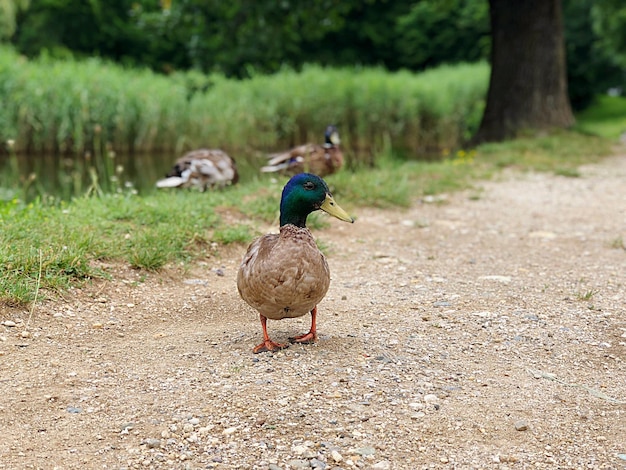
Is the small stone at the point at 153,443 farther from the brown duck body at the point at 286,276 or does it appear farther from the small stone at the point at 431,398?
the small stone at the point at 431,398

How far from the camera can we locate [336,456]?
2928 mm

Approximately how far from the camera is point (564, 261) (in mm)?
6121

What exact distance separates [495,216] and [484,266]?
6.66 ft

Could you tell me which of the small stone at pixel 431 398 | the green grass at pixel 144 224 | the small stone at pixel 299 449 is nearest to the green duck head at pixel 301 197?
the small stone at pixel 431 398

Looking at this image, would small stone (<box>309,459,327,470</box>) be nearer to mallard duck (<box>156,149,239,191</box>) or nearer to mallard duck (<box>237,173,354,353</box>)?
mallard duck (<box>237,173,354,353</box>)

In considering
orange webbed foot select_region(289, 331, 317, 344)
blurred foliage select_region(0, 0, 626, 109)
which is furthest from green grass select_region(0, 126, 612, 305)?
blurred foliage select_region(0, 0, 626, 109)

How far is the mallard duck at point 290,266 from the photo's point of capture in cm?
361

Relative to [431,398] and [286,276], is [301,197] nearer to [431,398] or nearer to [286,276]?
[286,276]

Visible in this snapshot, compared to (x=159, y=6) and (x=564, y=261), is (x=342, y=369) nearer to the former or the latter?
(x=564, y=261)

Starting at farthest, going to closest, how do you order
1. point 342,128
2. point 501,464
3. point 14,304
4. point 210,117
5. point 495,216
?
point 342,128 → point 210,117 → point 495,216 → point 14,304 → point 501,464

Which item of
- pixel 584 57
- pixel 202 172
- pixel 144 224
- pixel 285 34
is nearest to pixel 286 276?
pixel 144 224

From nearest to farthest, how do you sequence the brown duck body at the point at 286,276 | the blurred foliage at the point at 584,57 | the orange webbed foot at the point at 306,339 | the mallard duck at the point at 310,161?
the brown duck body at the point at 286,276
the orange webbed foot at the point at 306,339
the mallard duck at the point at 310,161
the blurred foliage at the point at 584,57

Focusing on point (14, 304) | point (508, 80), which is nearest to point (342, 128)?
point (508, 80)

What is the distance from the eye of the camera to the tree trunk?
41.3 ft
